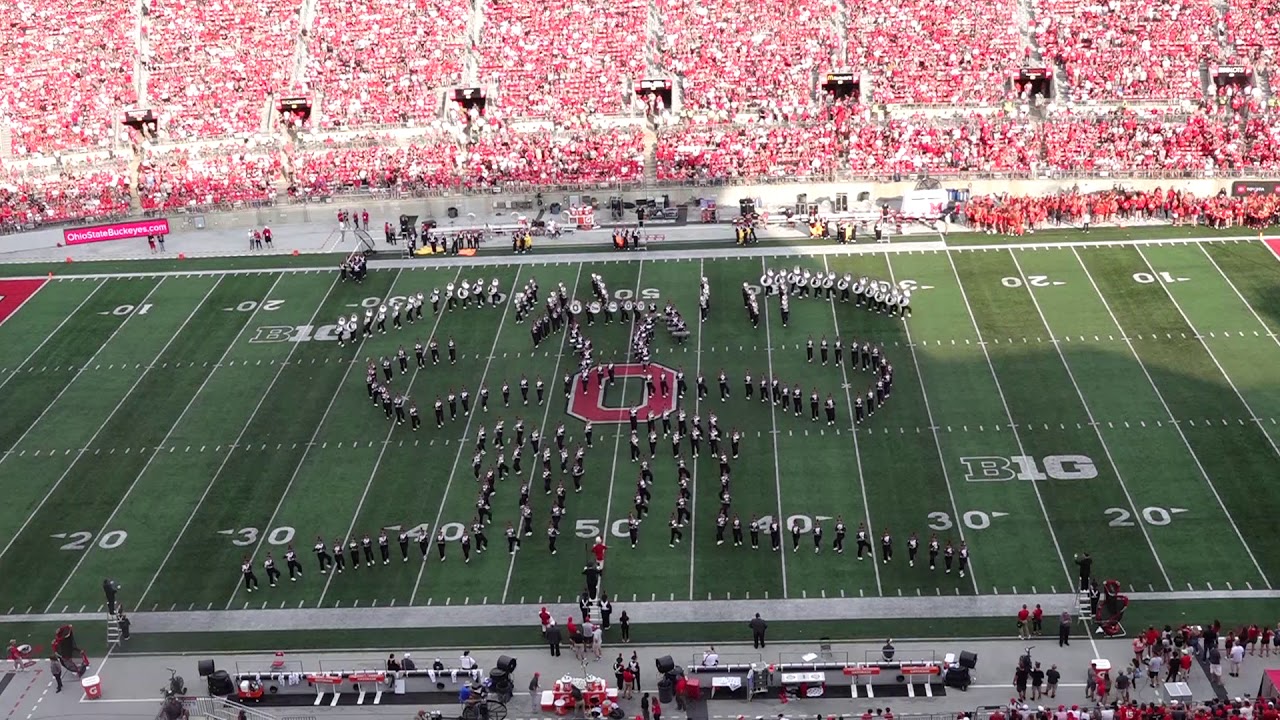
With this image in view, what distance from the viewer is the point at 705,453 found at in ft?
106

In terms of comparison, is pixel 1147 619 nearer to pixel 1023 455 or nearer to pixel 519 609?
pixel 1023 455

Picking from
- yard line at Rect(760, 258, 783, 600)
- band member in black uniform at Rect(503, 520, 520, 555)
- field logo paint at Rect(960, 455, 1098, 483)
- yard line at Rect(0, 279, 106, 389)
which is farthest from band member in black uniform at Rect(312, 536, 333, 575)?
yard line at Rect(0, 279, 106, 389)

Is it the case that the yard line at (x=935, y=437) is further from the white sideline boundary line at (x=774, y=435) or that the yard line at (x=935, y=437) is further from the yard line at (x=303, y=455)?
the yard line at (x=303, y=455)

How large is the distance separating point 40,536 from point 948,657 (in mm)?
18677

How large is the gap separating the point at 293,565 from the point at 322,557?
601 mm

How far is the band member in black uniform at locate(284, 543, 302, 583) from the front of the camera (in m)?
28.3

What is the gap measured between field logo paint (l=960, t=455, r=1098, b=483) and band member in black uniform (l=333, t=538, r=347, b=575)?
12.8 metres

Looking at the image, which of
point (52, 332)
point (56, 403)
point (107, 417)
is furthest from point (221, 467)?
point (52, 332)

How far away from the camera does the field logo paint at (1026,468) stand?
3042cm

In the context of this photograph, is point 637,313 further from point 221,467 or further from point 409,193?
point 409,193

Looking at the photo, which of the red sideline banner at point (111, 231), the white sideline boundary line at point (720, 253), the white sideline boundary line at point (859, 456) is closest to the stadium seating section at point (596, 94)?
the red sideline banner at point (111, 231)

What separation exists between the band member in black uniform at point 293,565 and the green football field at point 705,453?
0.21 metres

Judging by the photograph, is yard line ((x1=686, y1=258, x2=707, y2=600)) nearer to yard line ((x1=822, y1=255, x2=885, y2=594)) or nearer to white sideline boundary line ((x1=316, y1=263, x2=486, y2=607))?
yard line ((x1=822, y1=255, x2=885, y2=594))

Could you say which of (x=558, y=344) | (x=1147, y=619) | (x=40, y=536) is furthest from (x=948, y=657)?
(x=40, y=536)
